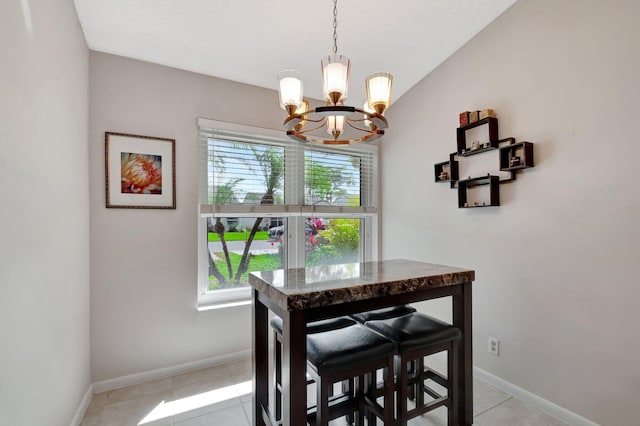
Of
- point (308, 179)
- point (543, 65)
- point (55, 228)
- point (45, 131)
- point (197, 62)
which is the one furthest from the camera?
point (308, 179)

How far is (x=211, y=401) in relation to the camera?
212cm

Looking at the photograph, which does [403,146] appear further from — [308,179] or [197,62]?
[197,62]

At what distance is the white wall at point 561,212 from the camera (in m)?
1.67

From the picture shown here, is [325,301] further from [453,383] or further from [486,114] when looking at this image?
[486,114]

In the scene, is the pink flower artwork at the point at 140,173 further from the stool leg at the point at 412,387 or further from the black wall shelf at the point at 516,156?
the black wall shelf at the point at 516,156

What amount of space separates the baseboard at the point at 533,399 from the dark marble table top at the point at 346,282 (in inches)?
44.0

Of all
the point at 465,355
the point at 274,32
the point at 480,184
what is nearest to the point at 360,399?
the point at 465,355

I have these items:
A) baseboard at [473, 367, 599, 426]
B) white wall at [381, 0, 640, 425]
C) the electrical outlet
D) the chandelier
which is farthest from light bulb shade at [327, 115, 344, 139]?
baseboard at [473, 367, 599, 426]

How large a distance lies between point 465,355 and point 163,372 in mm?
2275

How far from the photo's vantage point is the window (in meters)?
2.67

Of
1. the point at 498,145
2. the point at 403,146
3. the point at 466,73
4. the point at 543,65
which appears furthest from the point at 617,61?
the point at 403,146

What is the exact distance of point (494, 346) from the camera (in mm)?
2334

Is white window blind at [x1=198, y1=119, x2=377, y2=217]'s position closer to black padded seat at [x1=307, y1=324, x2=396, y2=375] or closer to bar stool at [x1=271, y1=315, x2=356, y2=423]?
bar stool at [x1=271, y1=315, x2=356, y2=423]

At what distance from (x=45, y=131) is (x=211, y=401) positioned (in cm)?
195
